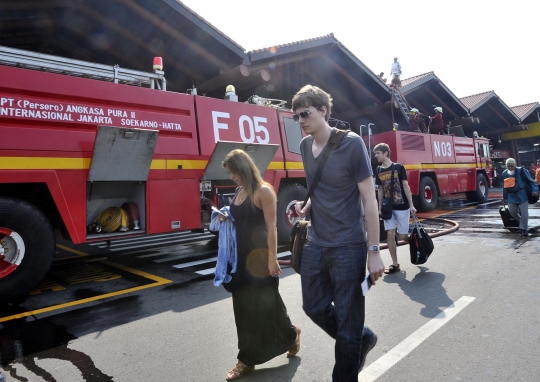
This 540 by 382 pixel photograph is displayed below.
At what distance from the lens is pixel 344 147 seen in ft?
7.22

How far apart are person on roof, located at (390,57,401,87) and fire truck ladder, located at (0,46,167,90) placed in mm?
11756

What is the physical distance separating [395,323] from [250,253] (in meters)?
1.65

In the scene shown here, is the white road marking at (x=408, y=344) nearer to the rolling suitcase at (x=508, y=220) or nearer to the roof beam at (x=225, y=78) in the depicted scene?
the rolling suitcase at (x=508, y=220)

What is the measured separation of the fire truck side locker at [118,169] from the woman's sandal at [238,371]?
3.32 m

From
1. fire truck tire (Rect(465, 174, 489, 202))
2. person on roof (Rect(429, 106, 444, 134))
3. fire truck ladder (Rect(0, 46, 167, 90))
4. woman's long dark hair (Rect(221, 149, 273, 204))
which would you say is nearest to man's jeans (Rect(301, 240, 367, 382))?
woman's long dark hair (Rect(221, 149, 273, 204))

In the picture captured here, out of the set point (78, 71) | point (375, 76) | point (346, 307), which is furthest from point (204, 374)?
point (375, 76)

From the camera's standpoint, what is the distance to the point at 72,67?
5.08 metres

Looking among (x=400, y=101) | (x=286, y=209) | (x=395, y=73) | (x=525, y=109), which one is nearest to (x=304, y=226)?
(x=286, y=209)

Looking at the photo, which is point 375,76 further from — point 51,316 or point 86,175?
point 51,316

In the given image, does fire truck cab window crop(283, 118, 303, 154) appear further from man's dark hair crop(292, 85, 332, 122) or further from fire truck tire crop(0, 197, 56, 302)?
man's dark hair crop(292, 85, 332, 122)

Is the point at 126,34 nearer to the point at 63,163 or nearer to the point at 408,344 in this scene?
the point at 63,163

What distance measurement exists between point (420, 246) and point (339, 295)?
3546 mm

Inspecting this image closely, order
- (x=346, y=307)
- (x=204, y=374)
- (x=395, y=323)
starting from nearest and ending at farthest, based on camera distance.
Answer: (x=346, y=307), (x=204, y=374), (x=395, y=323)

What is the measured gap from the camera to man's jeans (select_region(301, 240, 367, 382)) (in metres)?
2.11
